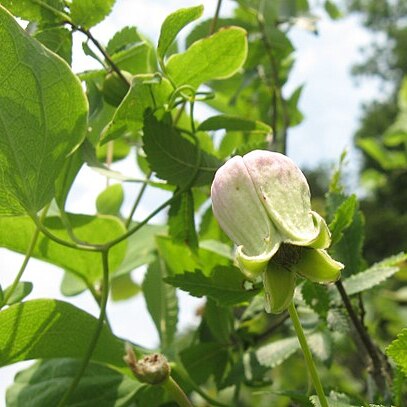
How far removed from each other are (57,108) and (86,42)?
100mm

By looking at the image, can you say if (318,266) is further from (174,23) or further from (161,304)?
(161,304)

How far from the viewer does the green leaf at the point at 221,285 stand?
409mm

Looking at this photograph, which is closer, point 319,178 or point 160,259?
point 160,259

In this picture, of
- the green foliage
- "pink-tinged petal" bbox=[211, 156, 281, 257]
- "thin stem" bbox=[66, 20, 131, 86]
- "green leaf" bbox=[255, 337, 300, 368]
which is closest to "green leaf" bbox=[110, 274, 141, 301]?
the green foliage

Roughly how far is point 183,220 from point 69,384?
0.13 meters

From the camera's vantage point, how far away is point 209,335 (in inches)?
24.7

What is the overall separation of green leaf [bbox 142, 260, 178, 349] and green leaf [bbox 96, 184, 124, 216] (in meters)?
0.06

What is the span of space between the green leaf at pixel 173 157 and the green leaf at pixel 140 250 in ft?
0.45

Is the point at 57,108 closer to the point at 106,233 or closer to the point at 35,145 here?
the point at 35,145

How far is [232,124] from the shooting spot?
508 millimetres

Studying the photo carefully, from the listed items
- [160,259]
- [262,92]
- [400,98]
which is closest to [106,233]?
[160,259]

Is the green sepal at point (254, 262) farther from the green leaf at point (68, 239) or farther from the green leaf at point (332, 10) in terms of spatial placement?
the green leaf at point (332, 10)

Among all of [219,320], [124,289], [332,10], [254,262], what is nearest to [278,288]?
[254,262]

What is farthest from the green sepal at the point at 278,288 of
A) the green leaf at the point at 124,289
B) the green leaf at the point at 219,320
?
the green leaf at the point at 124,289
